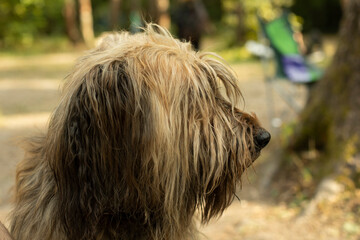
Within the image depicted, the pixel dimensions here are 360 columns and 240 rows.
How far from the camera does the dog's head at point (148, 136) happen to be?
2.14 meters

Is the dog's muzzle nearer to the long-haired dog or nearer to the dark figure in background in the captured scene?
the long-haired dog

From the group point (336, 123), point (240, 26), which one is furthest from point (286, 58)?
point (240, 26)

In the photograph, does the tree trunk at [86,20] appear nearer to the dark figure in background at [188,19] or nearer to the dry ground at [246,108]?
the dry ground at [246,108]

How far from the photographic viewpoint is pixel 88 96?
2.11 meters

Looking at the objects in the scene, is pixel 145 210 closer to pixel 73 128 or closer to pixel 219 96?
pixel 73 128

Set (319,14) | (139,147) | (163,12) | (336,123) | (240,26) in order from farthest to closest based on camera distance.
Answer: (319,14)
(240,26)
(163,12)
(336,123)
(139,147)

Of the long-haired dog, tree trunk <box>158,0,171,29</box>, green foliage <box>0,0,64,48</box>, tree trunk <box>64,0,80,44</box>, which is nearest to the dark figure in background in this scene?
tree trunk <box>158,0,171,29</box>

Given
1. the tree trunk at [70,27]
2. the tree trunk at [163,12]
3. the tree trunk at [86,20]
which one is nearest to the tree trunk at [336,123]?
the tree trunk at [163,12]

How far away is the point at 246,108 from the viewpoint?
4.41 meters

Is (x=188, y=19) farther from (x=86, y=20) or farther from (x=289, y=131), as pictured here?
(x=86, y=20)

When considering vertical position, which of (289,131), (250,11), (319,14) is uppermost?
(289,131)

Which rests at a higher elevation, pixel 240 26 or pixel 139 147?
pixel 139 147

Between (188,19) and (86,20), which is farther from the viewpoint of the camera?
(86,20)

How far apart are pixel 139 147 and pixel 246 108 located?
2357 mm
